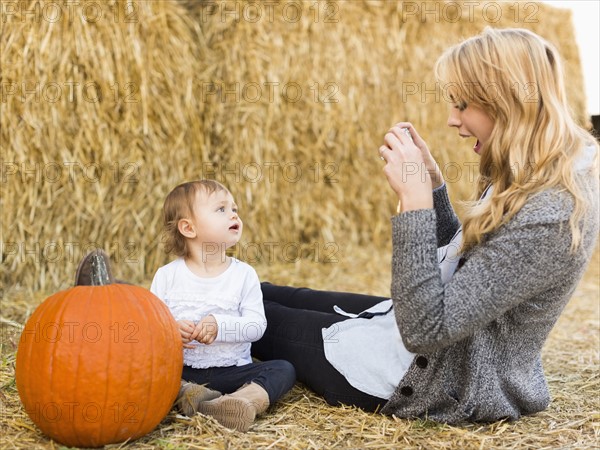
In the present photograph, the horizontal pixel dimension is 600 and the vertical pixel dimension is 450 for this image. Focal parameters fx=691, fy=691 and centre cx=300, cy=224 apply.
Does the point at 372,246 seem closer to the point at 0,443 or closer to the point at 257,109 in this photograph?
the point at 257,109

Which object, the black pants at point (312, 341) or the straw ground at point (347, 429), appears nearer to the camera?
the straw ground at point (347, 429)

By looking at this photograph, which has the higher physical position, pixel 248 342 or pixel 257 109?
pixel 257 109

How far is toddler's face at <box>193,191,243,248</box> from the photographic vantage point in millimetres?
1778

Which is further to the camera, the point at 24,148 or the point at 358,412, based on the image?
the point at 24,148

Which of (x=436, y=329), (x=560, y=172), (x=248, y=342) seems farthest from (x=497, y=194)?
(x=248, y=342)

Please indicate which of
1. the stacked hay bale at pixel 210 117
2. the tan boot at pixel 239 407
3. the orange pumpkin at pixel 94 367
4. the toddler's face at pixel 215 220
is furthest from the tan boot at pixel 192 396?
the stacked hay bale at pixel 210 117

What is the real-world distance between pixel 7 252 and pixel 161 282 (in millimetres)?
1554

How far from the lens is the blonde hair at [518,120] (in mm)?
1348

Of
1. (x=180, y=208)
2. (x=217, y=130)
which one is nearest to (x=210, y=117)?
(x=217, y=130)

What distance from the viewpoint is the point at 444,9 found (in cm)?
409

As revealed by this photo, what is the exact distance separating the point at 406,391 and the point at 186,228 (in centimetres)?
70

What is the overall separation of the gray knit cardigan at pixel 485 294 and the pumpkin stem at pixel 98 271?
0.63 meters

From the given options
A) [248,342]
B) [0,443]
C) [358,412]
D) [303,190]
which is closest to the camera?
[0,443]

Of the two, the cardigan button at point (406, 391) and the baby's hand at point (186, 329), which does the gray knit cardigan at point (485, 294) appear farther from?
the baby's hand at point (186, 329)
